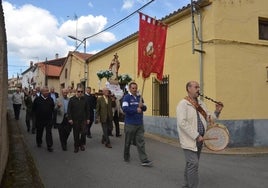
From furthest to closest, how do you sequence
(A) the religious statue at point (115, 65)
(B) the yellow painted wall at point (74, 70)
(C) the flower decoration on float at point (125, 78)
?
1. (B) the yellow painted wall at point (74, 70)
2. (A) the religious statue at point (115, 65)
3. (C) the flower decoration on float at point (125, 78)

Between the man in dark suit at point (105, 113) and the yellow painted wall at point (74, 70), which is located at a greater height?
the yellow painted wall at point (74, 70)

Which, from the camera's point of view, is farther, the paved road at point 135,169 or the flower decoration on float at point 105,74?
the flower decoration on float at point 105,74

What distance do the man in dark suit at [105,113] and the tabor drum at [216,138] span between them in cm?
528

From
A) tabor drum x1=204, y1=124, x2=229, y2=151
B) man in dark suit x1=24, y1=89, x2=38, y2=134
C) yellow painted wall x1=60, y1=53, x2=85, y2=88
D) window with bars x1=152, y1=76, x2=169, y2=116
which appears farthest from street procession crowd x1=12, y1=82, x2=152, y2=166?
yellow painted wall x1=60, y1=53, x2=85, y2=88

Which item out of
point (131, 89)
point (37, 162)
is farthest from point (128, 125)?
point (37, 162)

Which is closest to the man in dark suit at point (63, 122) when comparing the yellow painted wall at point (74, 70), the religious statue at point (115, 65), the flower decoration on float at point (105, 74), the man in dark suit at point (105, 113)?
the man in dark suit at point (105, 113)

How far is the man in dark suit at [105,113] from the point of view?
11.7 meters

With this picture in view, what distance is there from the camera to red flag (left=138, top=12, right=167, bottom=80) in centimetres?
1038

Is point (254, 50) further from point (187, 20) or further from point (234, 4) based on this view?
point (187, 20)

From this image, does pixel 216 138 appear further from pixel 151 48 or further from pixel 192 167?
pixel 151 48

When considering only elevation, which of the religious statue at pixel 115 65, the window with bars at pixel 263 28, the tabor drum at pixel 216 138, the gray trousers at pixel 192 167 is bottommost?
the gray trousers at pixel 192 167

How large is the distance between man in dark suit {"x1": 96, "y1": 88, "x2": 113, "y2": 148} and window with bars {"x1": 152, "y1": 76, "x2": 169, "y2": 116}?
3.53 m

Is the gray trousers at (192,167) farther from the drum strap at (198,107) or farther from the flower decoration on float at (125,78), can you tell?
the flower decoration on float at (125,78)

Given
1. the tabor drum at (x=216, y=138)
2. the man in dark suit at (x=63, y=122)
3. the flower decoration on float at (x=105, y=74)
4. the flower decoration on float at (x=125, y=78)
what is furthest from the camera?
the flower decoration on float at (x=105, y=74)
